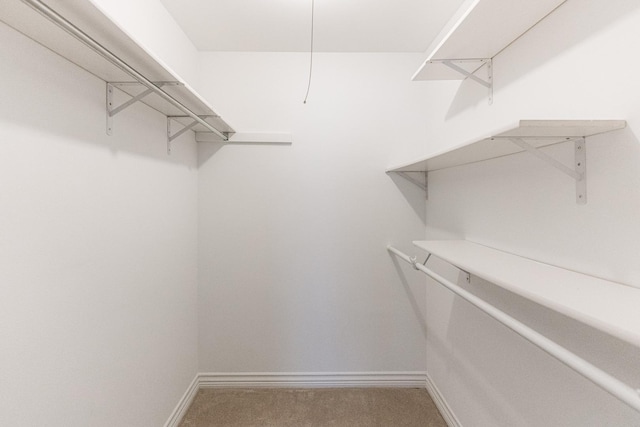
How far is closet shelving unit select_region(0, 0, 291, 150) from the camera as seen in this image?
75 centimetres

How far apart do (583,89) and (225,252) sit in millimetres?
2127

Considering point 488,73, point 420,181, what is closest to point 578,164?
point 488,73

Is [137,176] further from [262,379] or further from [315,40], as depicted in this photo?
[262,379]

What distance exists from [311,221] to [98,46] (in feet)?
5.25

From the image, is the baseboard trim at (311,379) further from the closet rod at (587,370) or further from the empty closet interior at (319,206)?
the closet rod at (587,370)

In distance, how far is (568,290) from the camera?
0.76 meters

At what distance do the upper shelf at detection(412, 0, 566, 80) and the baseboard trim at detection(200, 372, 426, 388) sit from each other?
208 centimetres

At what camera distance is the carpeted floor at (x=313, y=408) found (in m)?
1.89

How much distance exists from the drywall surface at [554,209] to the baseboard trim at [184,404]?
169 centimetres

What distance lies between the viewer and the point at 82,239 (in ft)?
3.59

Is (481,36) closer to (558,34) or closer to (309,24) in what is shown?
(558,34)

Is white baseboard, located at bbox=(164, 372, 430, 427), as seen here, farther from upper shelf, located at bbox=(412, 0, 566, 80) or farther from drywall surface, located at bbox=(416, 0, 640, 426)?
upper shelf, located at bbox=(412, 0, 566, 80)

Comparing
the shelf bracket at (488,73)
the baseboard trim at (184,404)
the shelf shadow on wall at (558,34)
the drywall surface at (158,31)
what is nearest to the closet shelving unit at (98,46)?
the drywall surface at (158,31)

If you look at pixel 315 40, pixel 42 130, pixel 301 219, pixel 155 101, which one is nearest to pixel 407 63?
pixel 315 40
